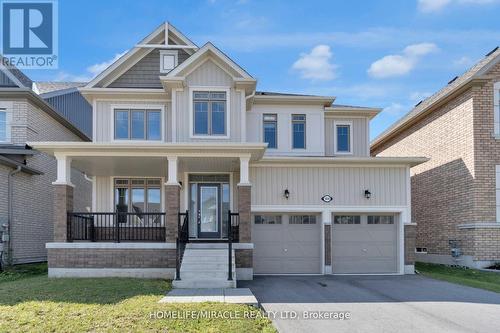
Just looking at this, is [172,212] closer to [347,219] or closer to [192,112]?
[192,112]

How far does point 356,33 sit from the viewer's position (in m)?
16.0

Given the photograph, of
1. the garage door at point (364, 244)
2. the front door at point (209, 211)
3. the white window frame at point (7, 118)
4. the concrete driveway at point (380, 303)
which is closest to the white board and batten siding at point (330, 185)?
the garage door at point (364, 244)

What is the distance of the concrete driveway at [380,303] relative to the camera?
7934 millimetres

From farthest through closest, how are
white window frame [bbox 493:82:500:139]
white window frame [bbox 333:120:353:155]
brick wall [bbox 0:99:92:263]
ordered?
white window frame [bbox 333:120:353:155], white window frame [bbox 493:82:500:139], brick wall [bbox 0:99:92:263]

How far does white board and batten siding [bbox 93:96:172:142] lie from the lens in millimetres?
16219

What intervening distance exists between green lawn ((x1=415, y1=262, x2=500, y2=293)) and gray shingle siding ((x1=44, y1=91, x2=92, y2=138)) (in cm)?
1744

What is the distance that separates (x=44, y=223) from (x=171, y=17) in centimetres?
949

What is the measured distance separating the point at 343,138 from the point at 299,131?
1985 millimetres

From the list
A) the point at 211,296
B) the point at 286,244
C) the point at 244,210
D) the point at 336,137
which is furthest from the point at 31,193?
the point at 336,137

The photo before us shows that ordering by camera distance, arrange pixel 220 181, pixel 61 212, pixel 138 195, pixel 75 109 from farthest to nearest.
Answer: pixel 75 109 < pixel 138 195 < pixel 220 181 < pixel 61 212

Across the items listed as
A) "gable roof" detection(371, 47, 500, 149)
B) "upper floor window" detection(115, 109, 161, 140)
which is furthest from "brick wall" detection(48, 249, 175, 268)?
"gable roof" detection(371, 47, 500, 149)

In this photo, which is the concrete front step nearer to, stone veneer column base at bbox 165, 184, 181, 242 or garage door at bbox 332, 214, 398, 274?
stone veneer column base at bbox 165, 184, 181, 242

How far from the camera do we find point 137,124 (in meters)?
16.5

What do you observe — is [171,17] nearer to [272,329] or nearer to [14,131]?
[14,131]
